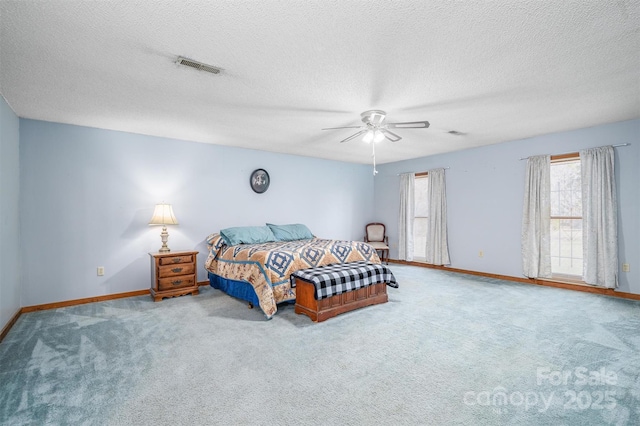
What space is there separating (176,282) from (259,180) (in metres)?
2.33

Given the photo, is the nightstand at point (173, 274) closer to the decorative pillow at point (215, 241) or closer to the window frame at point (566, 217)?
the decorative pillow at point (215, 241)

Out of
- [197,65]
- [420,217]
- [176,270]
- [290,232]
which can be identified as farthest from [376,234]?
[197,65]

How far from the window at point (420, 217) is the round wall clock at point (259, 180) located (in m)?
3.35

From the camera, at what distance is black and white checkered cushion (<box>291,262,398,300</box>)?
10.7 feet

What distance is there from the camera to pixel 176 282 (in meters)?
4.23

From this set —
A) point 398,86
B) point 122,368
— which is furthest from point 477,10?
point 122,368

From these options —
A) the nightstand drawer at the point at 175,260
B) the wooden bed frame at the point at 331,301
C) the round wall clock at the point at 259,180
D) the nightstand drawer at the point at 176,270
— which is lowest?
the wooden bed frame at the point at 331,301

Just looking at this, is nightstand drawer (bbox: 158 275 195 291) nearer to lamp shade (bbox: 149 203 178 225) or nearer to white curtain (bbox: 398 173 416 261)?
lamp shade (bbox: 149 203 178 225)

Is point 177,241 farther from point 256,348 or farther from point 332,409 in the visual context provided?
point 332,409

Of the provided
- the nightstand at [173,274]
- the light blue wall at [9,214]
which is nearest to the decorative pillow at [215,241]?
the nightstand at [173,274]

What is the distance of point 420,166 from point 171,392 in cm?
605

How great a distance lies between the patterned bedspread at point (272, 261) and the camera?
3488 millimetres

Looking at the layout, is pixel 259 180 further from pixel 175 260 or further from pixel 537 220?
pixel 537 220

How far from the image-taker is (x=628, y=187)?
405 cm
